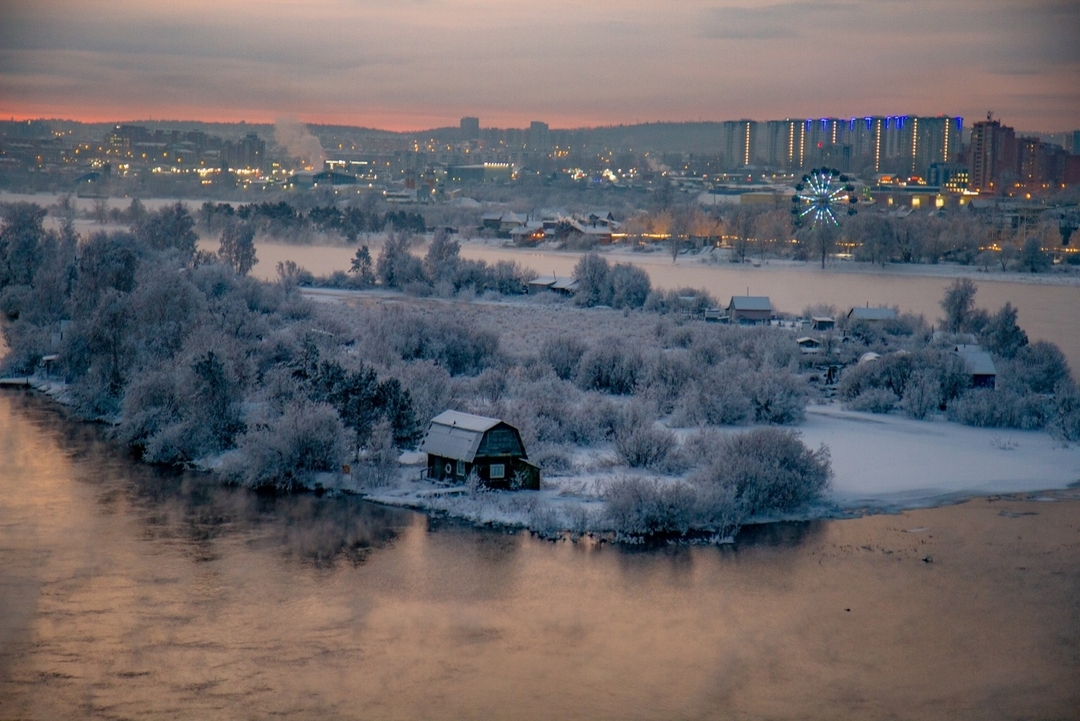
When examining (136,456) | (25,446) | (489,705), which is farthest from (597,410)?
(489,705)

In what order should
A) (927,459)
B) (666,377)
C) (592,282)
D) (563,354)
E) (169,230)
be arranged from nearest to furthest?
(927,459) < (666,377) < (563,354) < (592,282) < (169,230)

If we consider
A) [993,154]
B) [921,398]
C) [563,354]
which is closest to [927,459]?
[921,398]

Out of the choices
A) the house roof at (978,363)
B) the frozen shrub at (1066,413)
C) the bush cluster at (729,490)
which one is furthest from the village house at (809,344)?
the bush cluster at (729,490)

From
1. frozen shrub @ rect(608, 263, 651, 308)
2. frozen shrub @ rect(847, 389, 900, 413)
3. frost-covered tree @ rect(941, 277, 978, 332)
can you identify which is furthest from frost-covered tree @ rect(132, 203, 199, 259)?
frozen shrub @ rect(847, 389, 900, 413)

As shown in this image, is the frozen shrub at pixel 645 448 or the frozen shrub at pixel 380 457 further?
the frozen shrub at pixel 645 448

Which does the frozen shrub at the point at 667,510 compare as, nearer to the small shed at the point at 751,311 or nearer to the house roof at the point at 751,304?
the small shed at the point at 751,311

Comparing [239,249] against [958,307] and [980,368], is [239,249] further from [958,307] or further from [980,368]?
[980,368]

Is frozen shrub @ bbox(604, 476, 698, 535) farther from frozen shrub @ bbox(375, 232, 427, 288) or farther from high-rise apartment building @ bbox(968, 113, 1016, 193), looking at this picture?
high-rise apartment building @ bbox(968, 113, 1016, 193)
